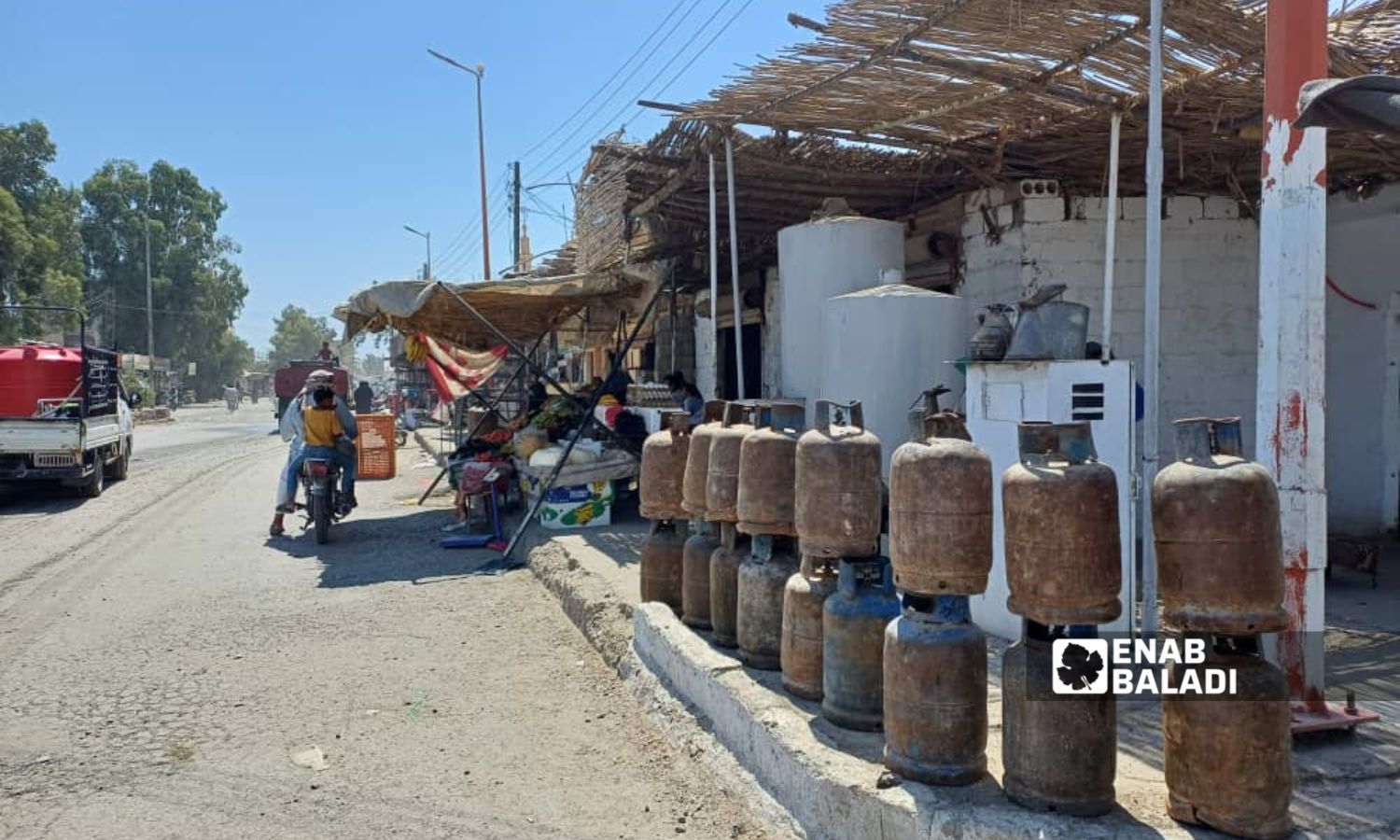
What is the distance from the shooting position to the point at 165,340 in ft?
188

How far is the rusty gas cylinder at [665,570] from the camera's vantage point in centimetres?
510

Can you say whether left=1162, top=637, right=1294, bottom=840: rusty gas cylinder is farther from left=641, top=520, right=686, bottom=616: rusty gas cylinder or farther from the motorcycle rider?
the motorcycle rider

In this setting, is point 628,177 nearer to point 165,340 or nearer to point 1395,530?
point 1395,530

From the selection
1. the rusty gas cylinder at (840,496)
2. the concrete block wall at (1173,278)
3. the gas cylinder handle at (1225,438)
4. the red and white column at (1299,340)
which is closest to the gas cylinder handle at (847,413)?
the rusty gas cylinder at (840,496)

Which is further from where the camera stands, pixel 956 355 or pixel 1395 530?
pixel 1395 530

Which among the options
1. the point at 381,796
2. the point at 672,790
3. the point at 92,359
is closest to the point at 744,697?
the point at 672,790

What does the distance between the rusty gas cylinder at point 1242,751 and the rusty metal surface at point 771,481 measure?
1.71 m

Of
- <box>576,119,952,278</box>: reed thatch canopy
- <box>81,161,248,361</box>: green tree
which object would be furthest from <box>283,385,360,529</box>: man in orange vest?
<box>81,161,248,361</box>: green tree

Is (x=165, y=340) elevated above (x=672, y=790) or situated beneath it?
elevated above

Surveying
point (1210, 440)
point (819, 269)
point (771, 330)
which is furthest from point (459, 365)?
point (1210, 440)

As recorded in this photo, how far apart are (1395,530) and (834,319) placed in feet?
16.5

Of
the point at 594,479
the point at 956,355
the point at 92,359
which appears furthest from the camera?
the point at 92,359

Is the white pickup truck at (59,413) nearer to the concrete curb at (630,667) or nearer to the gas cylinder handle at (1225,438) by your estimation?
the concrete curb at (630,667)

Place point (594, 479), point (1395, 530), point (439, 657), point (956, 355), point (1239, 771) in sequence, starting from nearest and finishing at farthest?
point (1239, 771) < point (439, 657) < point (956, 355) < point (1395, 530) < point (594, 479)
